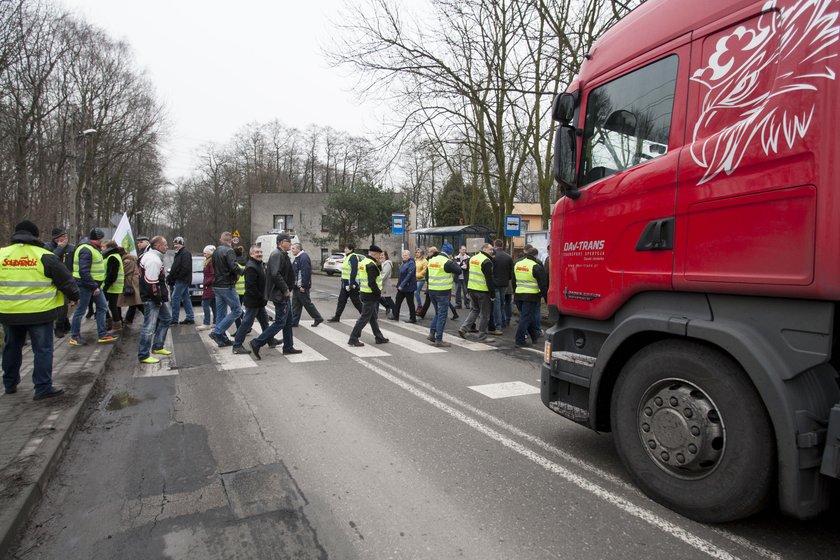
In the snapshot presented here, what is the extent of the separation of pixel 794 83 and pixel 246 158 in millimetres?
63048

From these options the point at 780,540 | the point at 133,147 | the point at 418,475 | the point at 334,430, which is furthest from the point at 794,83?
the point at 133,147

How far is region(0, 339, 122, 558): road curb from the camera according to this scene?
2846 millimetres

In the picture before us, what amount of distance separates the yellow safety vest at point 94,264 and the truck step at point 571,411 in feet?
26.2

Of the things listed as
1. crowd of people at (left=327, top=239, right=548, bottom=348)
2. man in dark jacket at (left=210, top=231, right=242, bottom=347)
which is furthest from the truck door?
man in dark jacket at (left=210, top=231, right=242, bottom=347)

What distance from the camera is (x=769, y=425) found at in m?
2.55

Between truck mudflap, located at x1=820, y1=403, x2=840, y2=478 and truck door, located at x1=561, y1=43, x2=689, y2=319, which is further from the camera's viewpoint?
truck door, located at x1=561, y1=43, x2=689, y2=319

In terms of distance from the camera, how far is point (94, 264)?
8664 mm

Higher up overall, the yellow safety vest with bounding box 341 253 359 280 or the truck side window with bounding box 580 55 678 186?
the truck side window with bounding box 580 55 678 186

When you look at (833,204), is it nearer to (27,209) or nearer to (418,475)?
(418,475)

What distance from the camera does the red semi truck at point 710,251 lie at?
7.79 ft

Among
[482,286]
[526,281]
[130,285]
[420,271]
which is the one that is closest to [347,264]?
[420,271]

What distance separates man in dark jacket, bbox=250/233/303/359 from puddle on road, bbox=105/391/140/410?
2.23m

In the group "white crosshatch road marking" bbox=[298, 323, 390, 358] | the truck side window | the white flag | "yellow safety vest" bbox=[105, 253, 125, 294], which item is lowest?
"white crosshatch road marking" bbox=[298, 323, 390, 358]

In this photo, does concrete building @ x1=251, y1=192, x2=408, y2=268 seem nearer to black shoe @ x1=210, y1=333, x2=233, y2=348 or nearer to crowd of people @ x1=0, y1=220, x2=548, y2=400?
crowd of people @ x1=0, y1=220, x2=548, y2=400
